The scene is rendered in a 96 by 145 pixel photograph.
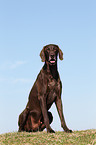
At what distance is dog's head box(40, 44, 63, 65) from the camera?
391 inches

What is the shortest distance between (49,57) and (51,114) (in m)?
2.27

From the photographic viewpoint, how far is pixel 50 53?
9.95 m

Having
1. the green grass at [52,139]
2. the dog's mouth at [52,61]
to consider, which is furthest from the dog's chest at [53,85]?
the green grass at [52,139]

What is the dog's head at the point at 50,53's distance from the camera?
391 inches

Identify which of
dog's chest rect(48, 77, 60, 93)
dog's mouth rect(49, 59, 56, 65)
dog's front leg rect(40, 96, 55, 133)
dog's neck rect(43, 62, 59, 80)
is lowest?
dog's front leg rect(40, 96, 55, 133)

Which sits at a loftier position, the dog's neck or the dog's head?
the dog's head

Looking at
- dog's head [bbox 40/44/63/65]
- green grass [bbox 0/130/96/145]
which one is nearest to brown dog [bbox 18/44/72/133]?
dog's head [bbox 40/44/63/65]

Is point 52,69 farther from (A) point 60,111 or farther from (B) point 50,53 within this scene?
(A) point 60,111

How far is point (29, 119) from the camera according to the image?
11016mm

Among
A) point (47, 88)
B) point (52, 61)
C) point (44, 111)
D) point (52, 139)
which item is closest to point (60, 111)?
point (44, 111)

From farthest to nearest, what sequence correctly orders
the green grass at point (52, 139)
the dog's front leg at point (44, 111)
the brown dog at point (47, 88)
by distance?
the brown dog at point (47, 88) < the dog's front leg at point (44, 111) < the green grass at point (52, 139)

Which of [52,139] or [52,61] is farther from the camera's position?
[52,61]

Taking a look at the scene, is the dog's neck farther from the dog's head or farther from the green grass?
the green grass

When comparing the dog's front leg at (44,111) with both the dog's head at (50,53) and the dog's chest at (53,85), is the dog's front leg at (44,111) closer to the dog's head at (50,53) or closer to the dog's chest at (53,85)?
the dog's chest at (53,85)
